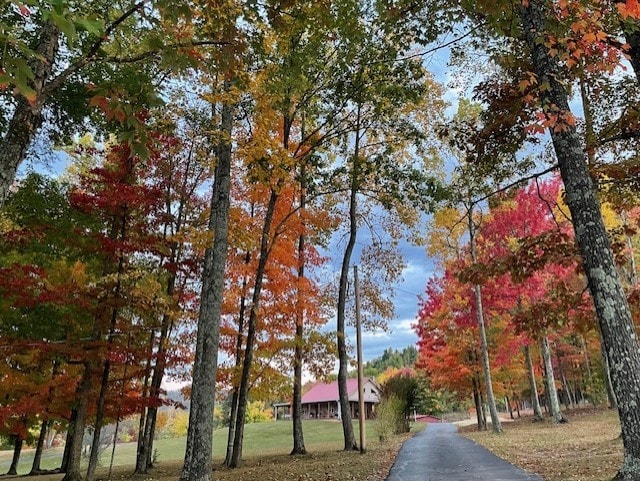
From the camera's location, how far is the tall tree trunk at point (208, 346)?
276 inches

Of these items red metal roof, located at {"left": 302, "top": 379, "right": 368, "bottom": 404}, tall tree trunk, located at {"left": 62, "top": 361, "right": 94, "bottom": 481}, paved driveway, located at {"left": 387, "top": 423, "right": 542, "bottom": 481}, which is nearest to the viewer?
paved driveway, located at {"left": 387, "top": 423, "right": 542, "bottom": 481}

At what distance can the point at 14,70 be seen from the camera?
1774mm

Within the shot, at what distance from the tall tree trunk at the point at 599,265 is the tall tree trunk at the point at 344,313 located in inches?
349

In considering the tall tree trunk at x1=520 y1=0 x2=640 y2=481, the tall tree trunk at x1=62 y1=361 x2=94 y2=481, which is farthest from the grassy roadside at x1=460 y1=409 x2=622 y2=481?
the tall tree trunk at x1=62 y1=361 x2=94 y2=481

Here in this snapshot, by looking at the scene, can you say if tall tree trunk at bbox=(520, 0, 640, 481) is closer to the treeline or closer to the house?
the treeline

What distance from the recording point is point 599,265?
4.93 meters

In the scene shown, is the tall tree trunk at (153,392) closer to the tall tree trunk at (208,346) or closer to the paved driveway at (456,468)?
the tall tree trunk at (208,346)

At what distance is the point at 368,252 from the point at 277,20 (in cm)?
1327

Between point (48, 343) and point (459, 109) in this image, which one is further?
point (459, 109)

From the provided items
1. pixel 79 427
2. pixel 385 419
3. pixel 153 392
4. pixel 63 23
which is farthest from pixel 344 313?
pixel 63 23

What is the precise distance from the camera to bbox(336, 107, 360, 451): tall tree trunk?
14.8 meters

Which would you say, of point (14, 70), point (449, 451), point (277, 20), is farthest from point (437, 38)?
point (449, 451)

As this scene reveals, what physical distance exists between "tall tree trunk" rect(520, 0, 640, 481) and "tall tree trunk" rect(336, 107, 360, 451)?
8.86 m

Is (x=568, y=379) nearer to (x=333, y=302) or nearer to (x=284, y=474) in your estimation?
(x=333, y=302)
